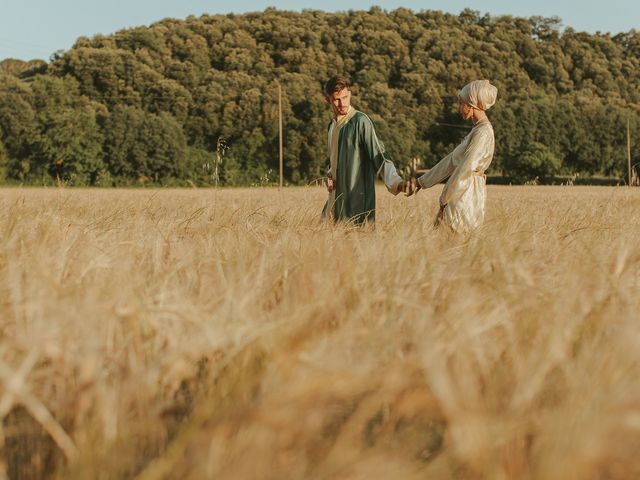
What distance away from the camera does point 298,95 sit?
47.9 metres

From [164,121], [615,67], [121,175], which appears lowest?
[121,175]

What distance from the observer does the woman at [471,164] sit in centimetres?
411

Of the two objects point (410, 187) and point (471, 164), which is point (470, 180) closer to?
point (471, 164)

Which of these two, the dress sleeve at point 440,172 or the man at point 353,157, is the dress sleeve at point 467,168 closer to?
the dress sleeve at point 440,172

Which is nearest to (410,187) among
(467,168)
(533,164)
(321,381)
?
(467,168)

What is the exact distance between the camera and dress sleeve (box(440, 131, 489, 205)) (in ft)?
13.5

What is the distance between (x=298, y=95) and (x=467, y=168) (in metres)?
45.0

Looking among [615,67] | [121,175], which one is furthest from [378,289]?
[615,67]

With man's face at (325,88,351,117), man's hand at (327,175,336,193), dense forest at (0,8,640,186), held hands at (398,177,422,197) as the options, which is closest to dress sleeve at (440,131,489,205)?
held hands at (398,177,422,197)

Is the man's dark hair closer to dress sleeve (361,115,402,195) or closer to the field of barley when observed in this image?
dress sleeve (361,115,402,195)

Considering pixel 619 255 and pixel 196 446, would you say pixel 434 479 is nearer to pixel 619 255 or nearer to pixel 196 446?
pixel 196 446

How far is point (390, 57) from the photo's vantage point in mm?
59812

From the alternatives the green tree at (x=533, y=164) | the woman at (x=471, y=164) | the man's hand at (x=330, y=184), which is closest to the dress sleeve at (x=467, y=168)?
the woman at (x=471, y=164)

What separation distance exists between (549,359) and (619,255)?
0.89 metres
